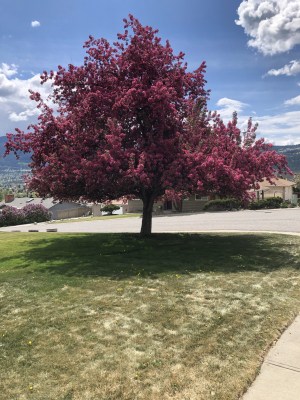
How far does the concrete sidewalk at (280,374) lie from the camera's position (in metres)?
4.24

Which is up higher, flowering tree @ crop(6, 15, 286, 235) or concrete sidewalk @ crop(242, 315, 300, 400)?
flowering tree @ crop(6, 15, 286, 235)

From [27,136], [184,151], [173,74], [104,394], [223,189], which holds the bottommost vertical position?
[104,394]

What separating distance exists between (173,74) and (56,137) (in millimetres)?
5019

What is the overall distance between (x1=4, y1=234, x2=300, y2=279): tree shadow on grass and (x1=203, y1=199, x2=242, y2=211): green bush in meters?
25.1

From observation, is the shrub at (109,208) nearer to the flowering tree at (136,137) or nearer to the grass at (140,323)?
the flowering tree at (136,137)

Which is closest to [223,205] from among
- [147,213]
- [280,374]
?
[147,213]

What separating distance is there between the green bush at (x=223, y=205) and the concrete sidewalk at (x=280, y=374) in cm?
3642

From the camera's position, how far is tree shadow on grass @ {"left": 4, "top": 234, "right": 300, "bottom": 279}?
10164 mm

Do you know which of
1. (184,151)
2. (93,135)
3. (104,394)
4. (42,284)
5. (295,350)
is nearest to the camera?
(104,394)

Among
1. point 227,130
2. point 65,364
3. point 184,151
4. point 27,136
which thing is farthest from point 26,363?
point 227,130

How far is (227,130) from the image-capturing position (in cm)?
1430

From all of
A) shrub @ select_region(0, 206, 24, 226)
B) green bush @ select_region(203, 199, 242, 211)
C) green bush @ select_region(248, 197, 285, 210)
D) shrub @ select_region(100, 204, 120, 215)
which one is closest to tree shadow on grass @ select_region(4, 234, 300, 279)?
shrub @ select_region(0, 206, 24, 226)

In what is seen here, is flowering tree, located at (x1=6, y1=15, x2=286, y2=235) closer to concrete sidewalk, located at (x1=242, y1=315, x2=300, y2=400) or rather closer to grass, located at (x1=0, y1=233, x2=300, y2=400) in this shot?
grass, located at (x1=0, y1=233, x2=300, y2=400)

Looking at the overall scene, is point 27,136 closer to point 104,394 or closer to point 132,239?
point 132,239
